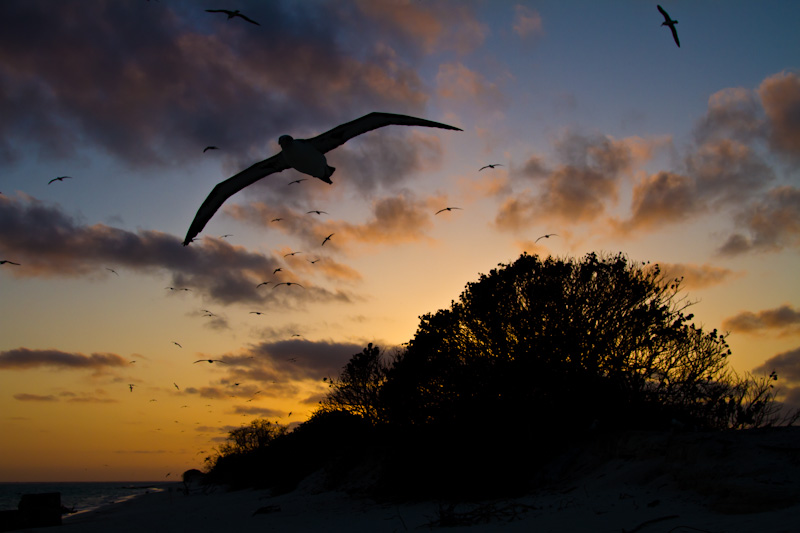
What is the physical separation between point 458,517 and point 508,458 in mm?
4300

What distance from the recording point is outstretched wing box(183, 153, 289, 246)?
12.2 metres

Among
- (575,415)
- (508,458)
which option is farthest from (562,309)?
(508,458)

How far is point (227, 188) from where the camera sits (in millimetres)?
12867

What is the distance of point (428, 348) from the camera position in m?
21.6

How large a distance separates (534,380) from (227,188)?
11.5 m

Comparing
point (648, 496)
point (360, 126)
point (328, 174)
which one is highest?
point (360, 126)

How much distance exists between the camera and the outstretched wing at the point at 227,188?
12.2 metres

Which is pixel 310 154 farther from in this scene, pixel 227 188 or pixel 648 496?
pixel 648 496

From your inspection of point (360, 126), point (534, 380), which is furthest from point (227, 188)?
point (534, 380)

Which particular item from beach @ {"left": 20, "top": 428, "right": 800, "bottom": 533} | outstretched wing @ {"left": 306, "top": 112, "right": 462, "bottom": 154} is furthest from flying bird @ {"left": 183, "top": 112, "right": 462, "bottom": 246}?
beach @ {"left": 20, "top": 428, "right": 800, "bottom": 533}

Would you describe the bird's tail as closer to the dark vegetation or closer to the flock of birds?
the flock of birds

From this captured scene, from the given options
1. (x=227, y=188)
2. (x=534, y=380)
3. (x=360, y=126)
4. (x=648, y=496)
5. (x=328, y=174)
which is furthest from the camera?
(x=534, y=380)

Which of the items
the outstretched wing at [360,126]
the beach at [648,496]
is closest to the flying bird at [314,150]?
the outstretched wing at [360,126]

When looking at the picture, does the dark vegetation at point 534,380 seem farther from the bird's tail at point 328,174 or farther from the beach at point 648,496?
the bird's tail at point 328,174
